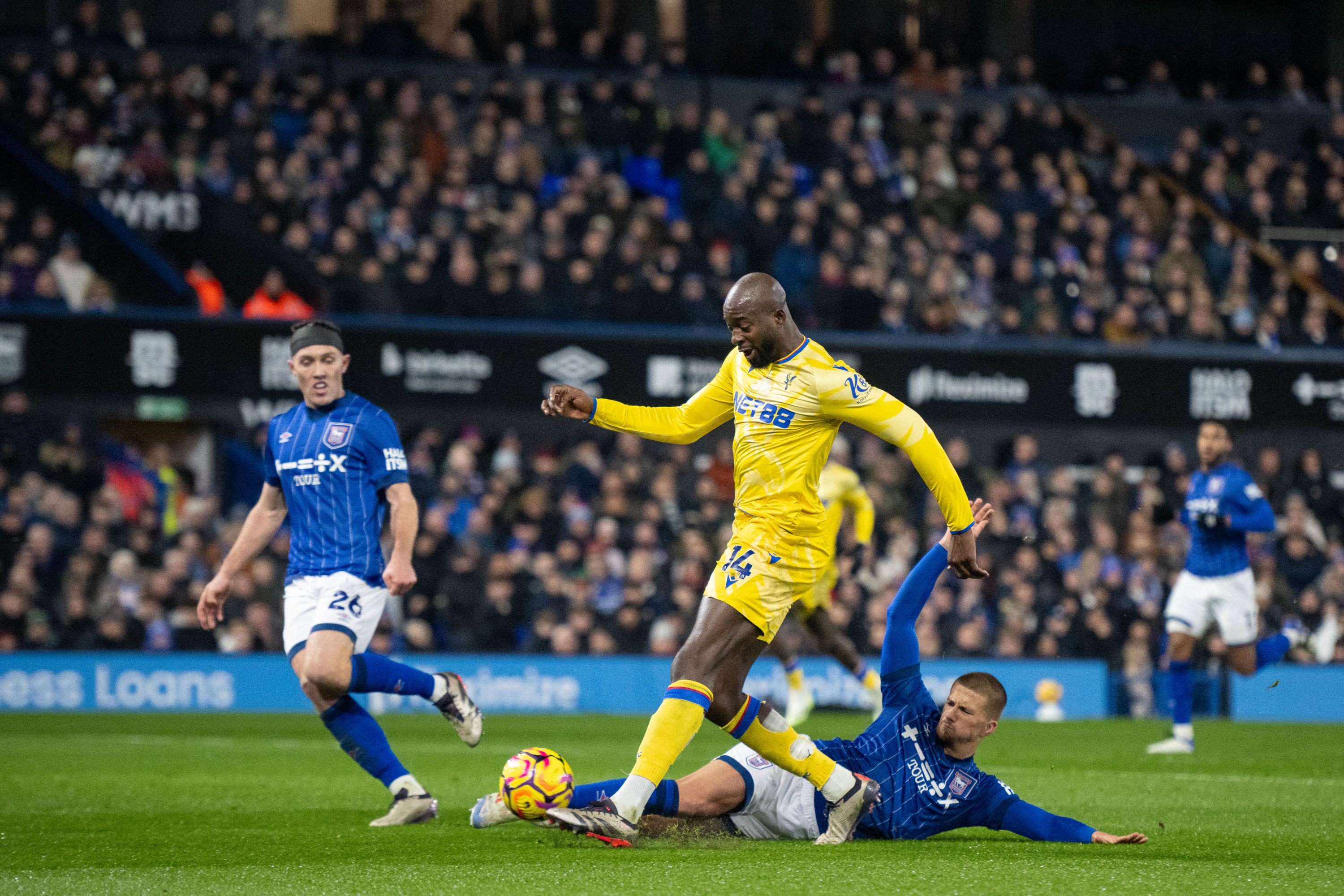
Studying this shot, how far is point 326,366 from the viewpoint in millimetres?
7539

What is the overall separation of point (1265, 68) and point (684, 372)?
13.3m

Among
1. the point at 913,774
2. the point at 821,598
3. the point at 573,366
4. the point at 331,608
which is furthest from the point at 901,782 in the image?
the point at 573,366

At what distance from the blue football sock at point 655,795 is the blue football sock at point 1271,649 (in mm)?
6906

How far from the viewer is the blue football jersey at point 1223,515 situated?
11648 millimetres

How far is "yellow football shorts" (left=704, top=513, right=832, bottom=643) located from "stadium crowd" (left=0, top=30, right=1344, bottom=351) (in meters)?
12.2

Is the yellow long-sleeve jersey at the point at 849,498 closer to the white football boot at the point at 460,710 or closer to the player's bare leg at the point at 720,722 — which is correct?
the white football boot at the point at 460,710

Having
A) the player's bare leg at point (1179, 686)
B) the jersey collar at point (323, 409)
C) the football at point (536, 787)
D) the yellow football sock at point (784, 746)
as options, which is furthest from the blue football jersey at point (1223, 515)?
the football at point (536, 787)

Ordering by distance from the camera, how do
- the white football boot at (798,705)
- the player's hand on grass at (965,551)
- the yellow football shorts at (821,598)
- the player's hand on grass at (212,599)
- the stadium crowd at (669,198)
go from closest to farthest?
the player's hand on grass at (965,551) < the player's hand on grass at (212,599) < the yellow football shorts at (821,598) < the white football boot at (798,705) < the stadium crowd at (669,198)

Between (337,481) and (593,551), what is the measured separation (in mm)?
10197

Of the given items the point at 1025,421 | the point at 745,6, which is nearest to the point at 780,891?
the point at 1025,421

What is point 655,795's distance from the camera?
636 cm

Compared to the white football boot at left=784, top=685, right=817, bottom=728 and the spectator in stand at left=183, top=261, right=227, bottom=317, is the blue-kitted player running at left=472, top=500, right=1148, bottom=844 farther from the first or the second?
the spectator in stand at left=183, top=261, right=227, bottom=317

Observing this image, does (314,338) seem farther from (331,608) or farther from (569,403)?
(569,403)

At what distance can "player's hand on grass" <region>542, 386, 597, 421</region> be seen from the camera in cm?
652
